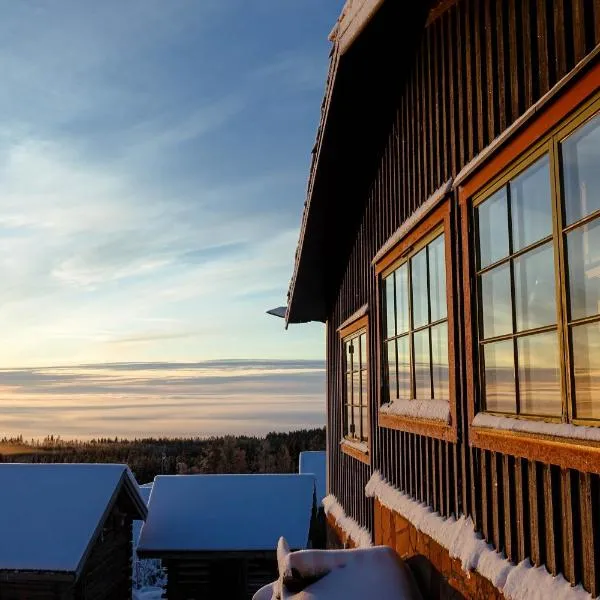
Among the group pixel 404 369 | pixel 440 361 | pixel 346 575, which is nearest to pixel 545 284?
pixel 440 361

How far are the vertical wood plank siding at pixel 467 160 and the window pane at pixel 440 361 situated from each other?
0.33 meters

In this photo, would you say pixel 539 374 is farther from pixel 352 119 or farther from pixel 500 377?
pixel 352 119

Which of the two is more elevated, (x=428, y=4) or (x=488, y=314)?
(x=428, y=4)

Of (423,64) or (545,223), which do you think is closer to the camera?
(545,223)

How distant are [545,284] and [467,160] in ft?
4.26

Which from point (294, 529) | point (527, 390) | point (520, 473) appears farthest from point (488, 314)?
point (294, 529)

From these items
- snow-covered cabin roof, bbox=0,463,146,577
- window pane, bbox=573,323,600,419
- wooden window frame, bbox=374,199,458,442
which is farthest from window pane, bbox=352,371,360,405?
snow-covered cabin roof, bbox=0,463,146,577

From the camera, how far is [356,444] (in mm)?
7883

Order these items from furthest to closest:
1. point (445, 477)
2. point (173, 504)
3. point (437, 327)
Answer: point (173, 504), point (437, 327), point (445, 477)

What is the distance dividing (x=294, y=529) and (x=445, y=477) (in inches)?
445

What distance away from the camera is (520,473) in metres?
3.34

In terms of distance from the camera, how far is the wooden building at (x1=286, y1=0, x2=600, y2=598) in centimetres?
286

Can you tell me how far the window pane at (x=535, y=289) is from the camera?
10.1 feet

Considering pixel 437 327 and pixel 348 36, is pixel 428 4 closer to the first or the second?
pixel 348 36
